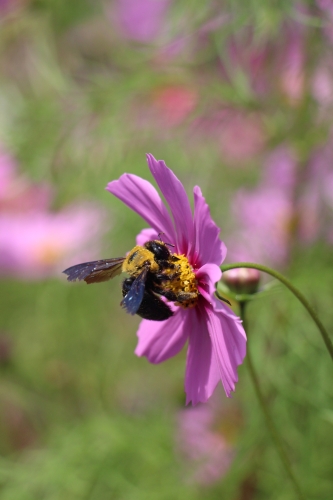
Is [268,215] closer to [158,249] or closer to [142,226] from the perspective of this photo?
[142,226]

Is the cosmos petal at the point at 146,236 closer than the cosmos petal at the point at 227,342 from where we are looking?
No

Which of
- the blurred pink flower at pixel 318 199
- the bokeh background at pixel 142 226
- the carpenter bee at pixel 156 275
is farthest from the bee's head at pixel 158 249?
the blurred pink flower at pixel 318 199

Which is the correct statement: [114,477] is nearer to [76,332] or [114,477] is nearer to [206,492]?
[206,492]

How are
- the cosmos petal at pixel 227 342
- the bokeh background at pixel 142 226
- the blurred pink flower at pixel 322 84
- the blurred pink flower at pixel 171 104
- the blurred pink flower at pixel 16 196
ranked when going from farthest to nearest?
the blurred pink flower at pixel 16 196
the blurred pink flower at pixel 171 104
the blurred pink flower at pixel 322 84
the bokeh background at pixel 142 226
the cosmos petal at pixel 227 342

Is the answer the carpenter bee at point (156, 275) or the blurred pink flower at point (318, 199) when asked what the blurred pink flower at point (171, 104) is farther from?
the carpenter bee at point (156, 275)

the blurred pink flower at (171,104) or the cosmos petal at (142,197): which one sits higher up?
the blurred pink flower at (171,104)

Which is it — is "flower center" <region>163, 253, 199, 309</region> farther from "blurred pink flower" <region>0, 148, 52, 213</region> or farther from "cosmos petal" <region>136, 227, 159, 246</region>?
"blurred pink flower" <region>0, 148, 52, 213</region>

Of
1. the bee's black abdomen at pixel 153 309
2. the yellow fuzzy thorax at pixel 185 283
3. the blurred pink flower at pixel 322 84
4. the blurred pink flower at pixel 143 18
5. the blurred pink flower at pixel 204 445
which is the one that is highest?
the blurred pink flower at pixel 143 18
